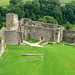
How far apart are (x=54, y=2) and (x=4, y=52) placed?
80.8m

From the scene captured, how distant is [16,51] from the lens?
37.3 metres

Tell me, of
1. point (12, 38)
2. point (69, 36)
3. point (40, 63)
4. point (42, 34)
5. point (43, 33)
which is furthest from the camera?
point (69, 36)

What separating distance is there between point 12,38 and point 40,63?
13465 millimetres

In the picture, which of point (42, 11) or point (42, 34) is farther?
point (42, 11)

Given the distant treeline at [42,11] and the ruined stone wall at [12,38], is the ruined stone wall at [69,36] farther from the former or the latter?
the distant treeline at [42,11]

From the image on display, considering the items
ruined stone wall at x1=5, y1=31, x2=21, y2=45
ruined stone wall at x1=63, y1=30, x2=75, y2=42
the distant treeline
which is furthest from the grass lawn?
the distant treeline

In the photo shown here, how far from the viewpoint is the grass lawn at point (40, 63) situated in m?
28.1

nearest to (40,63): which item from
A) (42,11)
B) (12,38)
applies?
(12,38)

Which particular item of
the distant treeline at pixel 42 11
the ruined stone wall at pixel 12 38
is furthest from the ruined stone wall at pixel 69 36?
the distant treeline at pixel 42 11

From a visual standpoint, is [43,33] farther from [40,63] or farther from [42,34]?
[40,63]

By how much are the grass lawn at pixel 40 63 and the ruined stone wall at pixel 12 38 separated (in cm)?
287

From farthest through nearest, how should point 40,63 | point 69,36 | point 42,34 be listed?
point 69,36 → point 42,34 → point 40,63

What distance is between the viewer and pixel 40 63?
31125mm

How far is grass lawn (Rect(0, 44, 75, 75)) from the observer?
28078 mm
